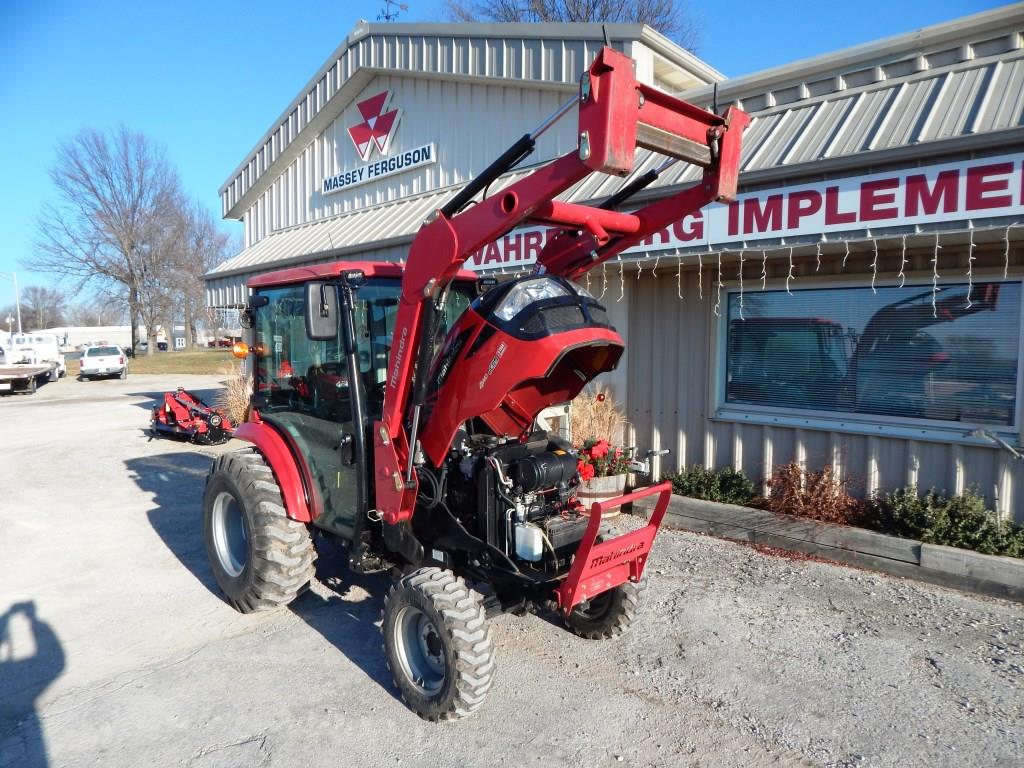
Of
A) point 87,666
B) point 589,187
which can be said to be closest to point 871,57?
point 589,187

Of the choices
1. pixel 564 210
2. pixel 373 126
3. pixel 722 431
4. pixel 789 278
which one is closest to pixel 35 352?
pixel 373 126

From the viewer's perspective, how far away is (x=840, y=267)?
6.11 meters

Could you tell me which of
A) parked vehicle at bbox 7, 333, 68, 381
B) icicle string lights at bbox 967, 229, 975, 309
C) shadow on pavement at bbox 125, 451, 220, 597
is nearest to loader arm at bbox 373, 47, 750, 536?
shadow on pavement at bbox 125, 451, 220, 597

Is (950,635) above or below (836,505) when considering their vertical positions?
below

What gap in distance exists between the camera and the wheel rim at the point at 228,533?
4906mm

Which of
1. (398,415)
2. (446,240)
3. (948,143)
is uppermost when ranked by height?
(948,143)

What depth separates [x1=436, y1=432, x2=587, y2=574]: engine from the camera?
11.7 ft

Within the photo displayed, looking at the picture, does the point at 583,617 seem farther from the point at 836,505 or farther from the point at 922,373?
the point at 922,373

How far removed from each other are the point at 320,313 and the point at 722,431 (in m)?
4.71

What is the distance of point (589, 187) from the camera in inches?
288

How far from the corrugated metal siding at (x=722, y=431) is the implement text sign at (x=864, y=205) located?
61cm

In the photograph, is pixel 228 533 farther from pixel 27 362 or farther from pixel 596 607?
pixel 27 362

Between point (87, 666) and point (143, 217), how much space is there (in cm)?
4267

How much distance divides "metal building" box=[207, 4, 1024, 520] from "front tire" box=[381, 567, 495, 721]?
399cm
